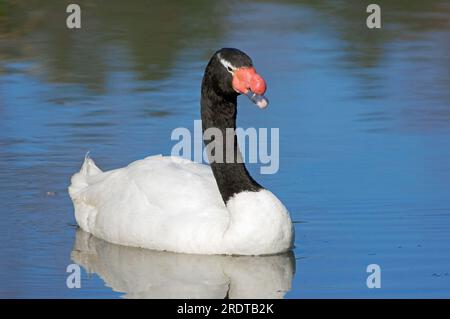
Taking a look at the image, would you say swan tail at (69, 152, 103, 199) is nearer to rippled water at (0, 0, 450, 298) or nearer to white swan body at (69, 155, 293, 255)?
white swan body at (69, 155, 293, 255)

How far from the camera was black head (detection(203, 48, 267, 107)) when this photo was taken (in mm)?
11023

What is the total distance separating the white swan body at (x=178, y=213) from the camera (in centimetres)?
1116

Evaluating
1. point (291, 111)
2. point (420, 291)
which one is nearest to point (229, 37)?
point (291, 111)

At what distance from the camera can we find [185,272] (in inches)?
426

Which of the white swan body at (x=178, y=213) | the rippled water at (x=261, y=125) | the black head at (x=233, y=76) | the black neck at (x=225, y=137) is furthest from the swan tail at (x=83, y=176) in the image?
the black head at (x=233, y=76)

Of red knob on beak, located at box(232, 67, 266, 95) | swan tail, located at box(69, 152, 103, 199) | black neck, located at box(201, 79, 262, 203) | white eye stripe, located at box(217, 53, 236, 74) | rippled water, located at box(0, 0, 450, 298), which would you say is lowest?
rippled water, located at box(0, 0, 450, 298)

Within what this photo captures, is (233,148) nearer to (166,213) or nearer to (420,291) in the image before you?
(166,213)

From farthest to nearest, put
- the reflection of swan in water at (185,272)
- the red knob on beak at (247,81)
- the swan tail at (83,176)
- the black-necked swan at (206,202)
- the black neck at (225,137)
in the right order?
the swan tail at (83,176) < the black neck at (225,137) < the black-necked swan at (206,202) < the red knob on beak at (247,81) < the reflection of swan in water at (185,272)

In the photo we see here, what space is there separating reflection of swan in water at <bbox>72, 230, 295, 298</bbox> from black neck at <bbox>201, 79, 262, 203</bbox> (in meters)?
0.64

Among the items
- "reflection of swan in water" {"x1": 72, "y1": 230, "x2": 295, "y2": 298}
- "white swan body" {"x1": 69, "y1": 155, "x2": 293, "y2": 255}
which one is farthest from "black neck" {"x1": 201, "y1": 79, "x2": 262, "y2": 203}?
"reflection of swan in water" {"x1": 72, "y1": 230, "x2": 295, "y2": 298}

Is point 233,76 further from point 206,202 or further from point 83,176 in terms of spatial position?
point 83,176

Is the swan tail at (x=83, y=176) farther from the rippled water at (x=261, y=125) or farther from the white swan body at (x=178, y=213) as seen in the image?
the rippled water at (x=261, y=125)

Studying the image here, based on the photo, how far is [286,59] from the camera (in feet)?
63.3

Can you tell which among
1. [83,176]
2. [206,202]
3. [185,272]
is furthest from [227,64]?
[83,176]
